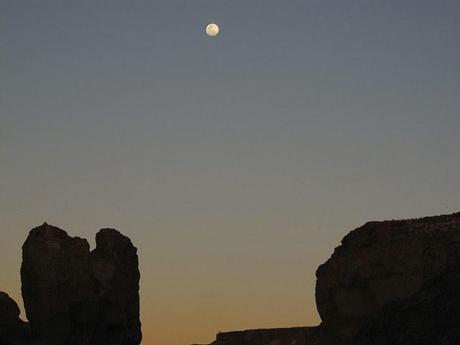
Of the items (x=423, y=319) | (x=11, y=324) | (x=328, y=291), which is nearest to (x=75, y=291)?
(x=11, y=324)

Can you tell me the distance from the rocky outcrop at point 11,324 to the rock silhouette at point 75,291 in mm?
104

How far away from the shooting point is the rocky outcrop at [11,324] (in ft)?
295

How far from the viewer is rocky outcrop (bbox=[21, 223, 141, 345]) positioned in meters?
89.5

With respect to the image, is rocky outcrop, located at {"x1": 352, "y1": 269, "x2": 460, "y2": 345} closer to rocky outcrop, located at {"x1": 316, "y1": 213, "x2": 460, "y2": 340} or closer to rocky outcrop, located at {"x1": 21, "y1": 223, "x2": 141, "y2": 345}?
rocky outcrop, located at {"x1": 316, "y1": 213, "x2": 460, "y2": 340}

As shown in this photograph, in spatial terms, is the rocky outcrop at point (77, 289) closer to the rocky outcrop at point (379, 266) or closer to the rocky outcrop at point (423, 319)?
the rocky outcrop at point (379, 266)

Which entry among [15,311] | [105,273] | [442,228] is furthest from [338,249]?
[15,311]

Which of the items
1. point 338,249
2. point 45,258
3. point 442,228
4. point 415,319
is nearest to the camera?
point 415,319

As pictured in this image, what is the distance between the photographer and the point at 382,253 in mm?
70375

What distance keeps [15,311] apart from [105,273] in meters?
9.62

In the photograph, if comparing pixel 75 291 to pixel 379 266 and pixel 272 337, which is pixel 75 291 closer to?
pixel 272 337

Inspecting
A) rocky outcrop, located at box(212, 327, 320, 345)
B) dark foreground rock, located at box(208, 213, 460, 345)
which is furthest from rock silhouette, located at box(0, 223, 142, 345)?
dark foreground rock, located at box(208, 213, 460, 345)

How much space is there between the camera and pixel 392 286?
227ft

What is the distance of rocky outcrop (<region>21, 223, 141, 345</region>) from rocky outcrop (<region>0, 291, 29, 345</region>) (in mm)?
1823

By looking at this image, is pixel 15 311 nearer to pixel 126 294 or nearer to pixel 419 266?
pixel 126 294
